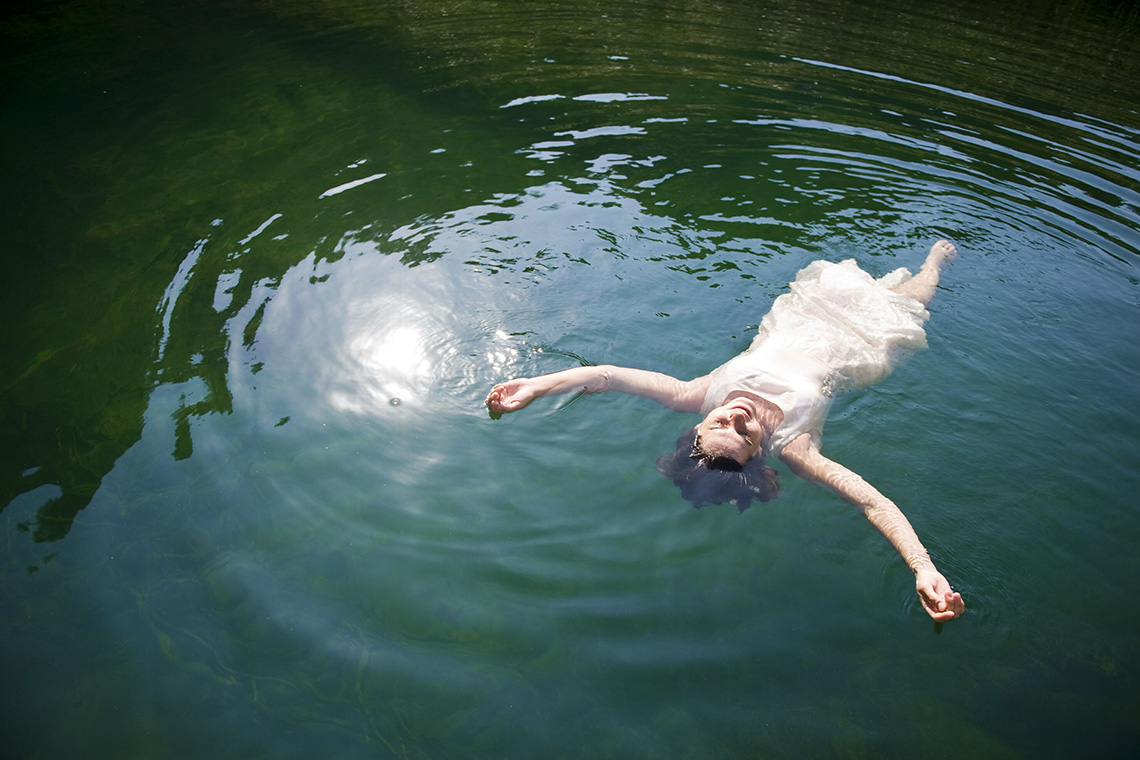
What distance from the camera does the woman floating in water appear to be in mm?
4148

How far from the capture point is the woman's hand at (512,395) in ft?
15.1

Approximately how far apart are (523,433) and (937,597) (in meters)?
2.61

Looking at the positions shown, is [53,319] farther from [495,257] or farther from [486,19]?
[486,19]

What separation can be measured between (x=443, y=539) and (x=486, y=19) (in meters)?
11.3

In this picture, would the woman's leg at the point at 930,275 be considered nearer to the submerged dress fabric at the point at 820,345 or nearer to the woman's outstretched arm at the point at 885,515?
the submerged dress fabric at the point at 820,345

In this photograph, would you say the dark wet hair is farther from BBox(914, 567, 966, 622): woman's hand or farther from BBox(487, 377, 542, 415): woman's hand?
BBox(487, 377, 542, 415): woman's hand

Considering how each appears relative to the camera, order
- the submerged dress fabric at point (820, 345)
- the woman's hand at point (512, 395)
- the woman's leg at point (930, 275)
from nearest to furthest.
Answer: the woman's hand at point (512, 395) → the submerged dress fabric at point (820, 345) → the woman's leg at point (930, 275)

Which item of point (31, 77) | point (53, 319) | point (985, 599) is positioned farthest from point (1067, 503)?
point (31, 77)

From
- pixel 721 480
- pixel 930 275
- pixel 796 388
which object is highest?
pixel 930 275

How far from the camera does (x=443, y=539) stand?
13.8 ft

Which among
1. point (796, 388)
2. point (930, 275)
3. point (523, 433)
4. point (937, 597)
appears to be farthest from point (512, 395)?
point (930, 275)

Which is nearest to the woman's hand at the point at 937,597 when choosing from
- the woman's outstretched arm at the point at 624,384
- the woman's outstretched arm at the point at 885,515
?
the woman's outstretched arm at the point at 885,515

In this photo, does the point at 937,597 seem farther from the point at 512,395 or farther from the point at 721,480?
the point at 512,395

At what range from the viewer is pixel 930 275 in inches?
244
